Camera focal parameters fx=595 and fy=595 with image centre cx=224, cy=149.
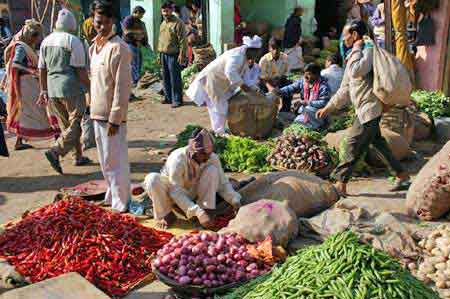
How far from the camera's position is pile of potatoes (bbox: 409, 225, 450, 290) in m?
4.63

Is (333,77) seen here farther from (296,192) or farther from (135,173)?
(296,192)

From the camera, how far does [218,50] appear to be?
14180mm

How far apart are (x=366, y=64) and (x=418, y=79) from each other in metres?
4.57

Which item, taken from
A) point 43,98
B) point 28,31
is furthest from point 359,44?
point 28,31

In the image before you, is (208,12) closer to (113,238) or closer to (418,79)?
(418,79)

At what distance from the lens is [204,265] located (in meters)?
4.41

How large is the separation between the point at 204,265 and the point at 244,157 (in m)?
3.37

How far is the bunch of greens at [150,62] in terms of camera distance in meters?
14.0

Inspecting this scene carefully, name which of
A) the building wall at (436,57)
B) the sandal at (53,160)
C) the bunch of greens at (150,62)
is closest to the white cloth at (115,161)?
the sandal at (53,160)

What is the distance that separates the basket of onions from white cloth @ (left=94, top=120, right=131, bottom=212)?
1740 millimetres

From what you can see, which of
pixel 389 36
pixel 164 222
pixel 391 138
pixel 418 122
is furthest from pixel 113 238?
pixel 389 36

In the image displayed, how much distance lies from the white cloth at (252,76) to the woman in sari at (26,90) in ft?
9.62

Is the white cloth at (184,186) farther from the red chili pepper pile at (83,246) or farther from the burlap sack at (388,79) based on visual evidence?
Answer: the burlap sack at (388,79)

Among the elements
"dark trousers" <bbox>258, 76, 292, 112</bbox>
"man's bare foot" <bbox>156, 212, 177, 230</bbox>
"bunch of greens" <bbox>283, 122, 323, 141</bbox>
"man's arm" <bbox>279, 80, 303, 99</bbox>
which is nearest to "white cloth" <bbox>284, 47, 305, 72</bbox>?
"dark trousers" <bbox>258, 76, 292, 112</bbox>
